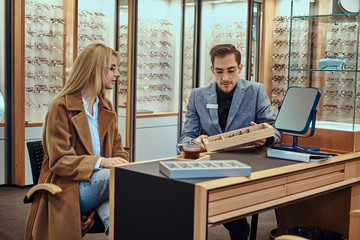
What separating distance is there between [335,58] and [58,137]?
2.10m

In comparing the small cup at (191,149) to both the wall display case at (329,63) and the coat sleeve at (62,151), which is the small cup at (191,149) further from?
the wall display case at (329,63)

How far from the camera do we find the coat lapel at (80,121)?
10.6ft

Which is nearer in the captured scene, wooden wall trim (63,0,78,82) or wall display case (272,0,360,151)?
wall display case (272,0,360,151)

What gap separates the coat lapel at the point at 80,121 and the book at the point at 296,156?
1.16m

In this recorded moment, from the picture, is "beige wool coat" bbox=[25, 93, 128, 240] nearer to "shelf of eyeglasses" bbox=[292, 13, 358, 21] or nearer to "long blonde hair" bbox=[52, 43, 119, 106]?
"long blonde hair" bbox=[52, 43, 119, 106]

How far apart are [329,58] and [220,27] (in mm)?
4504

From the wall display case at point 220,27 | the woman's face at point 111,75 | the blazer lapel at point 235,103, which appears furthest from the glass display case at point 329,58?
the wall display case at point 220,27

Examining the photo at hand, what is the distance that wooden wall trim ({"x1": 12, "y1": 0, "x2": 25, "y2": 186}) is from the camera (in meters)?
6.01

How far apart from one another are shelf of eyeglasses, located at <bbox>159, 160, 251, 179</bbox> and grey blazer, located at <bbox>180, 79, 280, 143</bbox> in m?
1.04

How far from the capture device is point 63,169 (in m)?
3.11

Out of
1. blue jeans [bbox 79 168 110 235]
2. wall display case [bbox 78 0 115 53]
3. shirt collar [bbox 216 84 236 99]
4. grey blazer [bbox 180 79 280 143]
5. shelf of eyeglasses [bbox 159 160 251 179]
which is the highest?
wall display case [bbox 78 0 115 53]

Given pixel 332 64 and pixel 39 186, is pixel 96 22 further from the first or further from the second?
pixel 39 186

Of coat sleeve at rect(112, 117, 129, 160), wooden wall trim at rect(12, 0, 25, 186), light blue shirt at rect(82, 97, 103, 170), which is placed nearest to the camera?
light blue shirt at rect(82, 97, 103, 170)

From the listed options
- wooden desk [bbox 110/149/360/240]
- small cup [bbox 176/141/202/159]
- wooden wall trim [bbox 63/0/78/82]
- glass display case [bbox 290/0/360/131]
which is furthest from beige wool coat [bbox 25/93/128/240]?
wooden wall trim [bbox 63/0/78/82]
